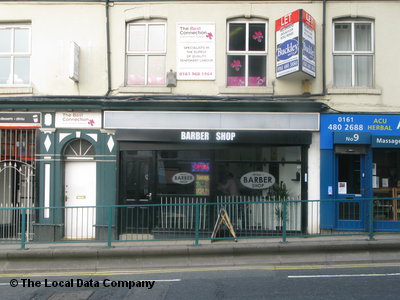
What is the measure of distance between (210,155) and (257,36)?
381 cm

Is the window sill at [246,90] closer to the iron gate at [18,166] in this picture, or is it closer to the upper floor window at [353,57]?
the upper floor window at [353,57]

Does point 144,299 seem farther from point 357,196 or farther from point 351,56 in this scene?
point 351,56

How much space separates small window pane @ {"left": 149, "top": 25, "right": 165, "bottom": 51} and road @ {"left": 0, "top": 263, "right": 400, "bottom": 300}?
21.4ft

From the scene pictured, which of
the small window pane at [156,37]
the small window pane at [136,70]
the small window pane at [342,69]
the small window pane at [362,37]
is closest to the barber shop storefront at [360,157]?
→ the small window pane at [342,69]

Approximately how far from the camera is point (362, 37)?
1142 cm

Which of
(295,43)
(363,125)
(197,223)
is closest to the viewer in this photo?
(197,223)

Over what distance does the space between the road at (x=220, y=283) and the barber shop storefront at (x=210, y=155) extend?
3167 mm

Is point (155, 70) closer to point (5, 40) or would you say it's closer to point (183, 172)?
point (183, 172)

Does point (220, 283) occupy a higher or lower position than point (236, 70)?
lower

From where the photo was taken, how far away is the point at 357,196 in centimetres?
1112

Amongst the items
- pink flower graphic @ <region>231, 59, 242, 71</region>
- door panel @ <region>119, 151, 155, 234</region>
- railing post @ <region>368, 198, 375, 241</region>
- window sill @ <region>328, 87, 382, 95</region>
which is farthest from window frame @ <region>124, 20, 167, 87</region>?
railing post @ <region>368, 198, 375, 241</region>

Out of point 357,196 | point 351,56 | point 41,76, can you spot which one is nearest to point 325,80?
point 351,56

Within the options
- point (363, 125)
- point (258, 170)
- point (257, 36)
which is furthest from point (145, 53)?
point (363, 125)

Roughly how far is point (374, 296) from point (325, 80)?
264 inches
